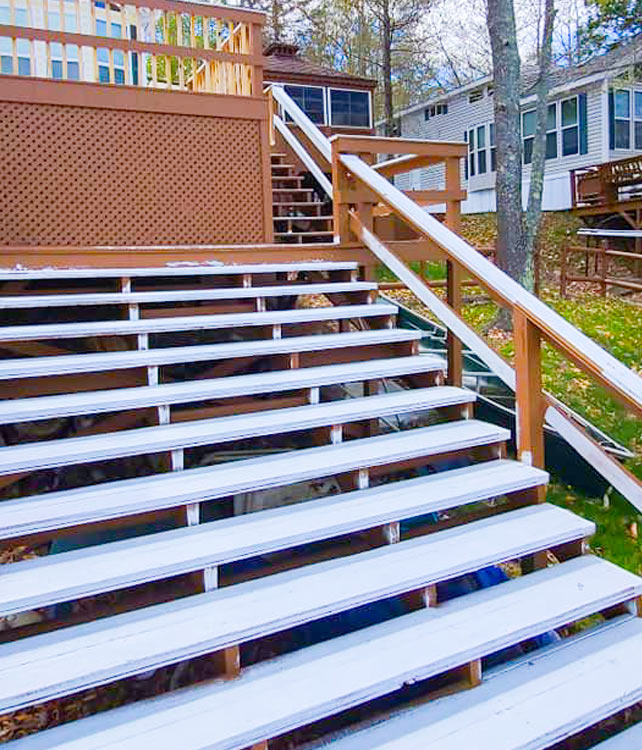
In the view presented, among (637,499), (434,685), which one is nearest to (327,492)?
(434,685)

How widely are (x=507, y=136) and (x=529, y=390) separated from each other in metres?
5.86

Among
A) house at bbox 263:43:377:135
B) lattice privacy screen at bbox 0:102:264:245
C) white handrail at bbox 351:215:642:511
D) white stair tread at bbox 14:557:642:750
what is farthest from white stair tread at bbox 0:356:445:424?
house at bbox 263:43:377:135

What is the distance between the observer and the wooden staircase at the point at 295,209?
698 cm

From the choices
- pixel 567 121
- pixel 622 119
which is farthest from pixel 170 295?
pixel 567 121

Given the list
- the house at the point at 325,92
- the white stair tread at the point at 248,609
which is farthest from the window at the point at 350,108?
the white stair tread at the point at 248,609

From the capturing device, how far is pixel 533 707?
1869 mm

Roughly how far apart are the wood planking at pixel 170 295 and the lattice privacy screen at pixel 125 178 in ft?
4.16

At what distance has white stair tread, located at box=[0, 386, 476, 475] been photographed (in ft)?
8.24

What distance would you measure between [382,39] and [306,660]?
19.2m

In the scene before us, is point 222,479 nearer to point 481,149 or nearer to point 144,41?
point 144,41

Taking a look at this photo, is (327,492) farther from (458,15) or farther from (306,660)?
(458,15)

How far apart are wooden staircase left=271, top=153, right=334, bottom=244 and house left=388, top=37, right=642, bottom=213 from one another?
863 cm

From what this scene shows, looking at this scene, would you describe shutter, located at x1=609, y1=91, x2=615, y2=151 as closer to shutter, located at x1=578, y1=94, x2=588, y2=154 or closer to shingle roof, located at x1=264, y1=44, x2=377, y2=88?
shutter, located at x1=578, y1=94, x2=588, y2=154

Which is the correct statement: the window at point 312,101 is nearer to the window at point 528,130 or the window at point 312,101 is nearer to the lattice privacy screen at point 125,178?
the window at point 528,130
